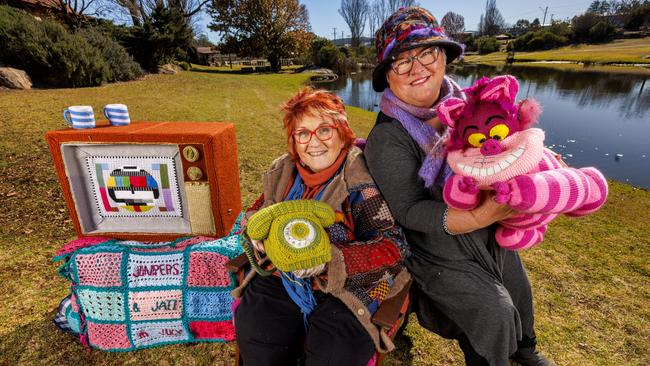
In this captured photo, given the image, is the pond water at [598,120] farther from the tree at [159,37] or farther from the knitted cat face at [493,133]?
the tree at [159,37]

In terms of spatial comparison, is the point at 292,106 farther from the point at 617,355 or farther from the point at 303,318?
the point at 617,355

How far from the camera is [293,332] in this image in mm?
1747

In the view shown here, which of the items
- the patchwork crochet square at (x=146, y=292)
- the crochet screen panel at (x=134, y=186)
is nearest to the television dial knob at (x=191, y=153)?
the crochet screen panel at (x=134, y=186)

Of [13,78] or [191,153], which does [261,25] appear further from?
[191,153]

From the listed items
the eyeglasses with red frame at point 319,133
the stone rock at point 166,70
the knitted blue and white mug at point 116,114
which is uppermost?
the stone rock at point 166,70

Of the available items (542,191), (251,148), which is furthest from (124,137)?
(251,148)

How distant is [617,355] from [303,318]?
92.0 inches

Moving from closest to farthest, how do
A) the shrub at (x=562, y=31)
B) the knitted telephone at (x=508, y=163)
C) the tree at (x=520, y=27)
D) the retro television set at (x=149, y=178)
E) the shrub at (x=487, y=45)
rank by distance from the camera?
the knitted telephone at (x=508, y=163) < the retro television set at (x=149, y=178) < the shrub at (x=487, y=45) < the shrub at (x=562, y=31) < the tree at (x=520, y=27)

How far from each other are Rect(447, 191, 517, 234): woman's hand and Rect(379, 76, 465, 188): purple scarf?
0.60ft

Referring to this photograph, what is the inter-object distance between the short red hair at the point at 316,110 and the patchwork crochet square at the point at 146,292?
1033 mm

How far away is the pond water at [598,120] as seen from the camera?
27.5 ft

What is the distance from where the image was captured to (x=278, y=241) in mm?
1549

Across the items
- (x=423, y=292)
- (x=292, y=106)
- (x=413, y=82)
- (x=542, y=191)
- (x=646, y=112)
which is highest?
(x=413, y=82)

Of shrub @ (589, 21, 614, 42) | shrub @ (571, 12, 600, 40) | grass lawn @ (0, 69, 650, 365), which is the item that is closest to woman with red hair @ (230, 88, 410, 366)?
grass lawn @ (0, 69, 650, 365)
